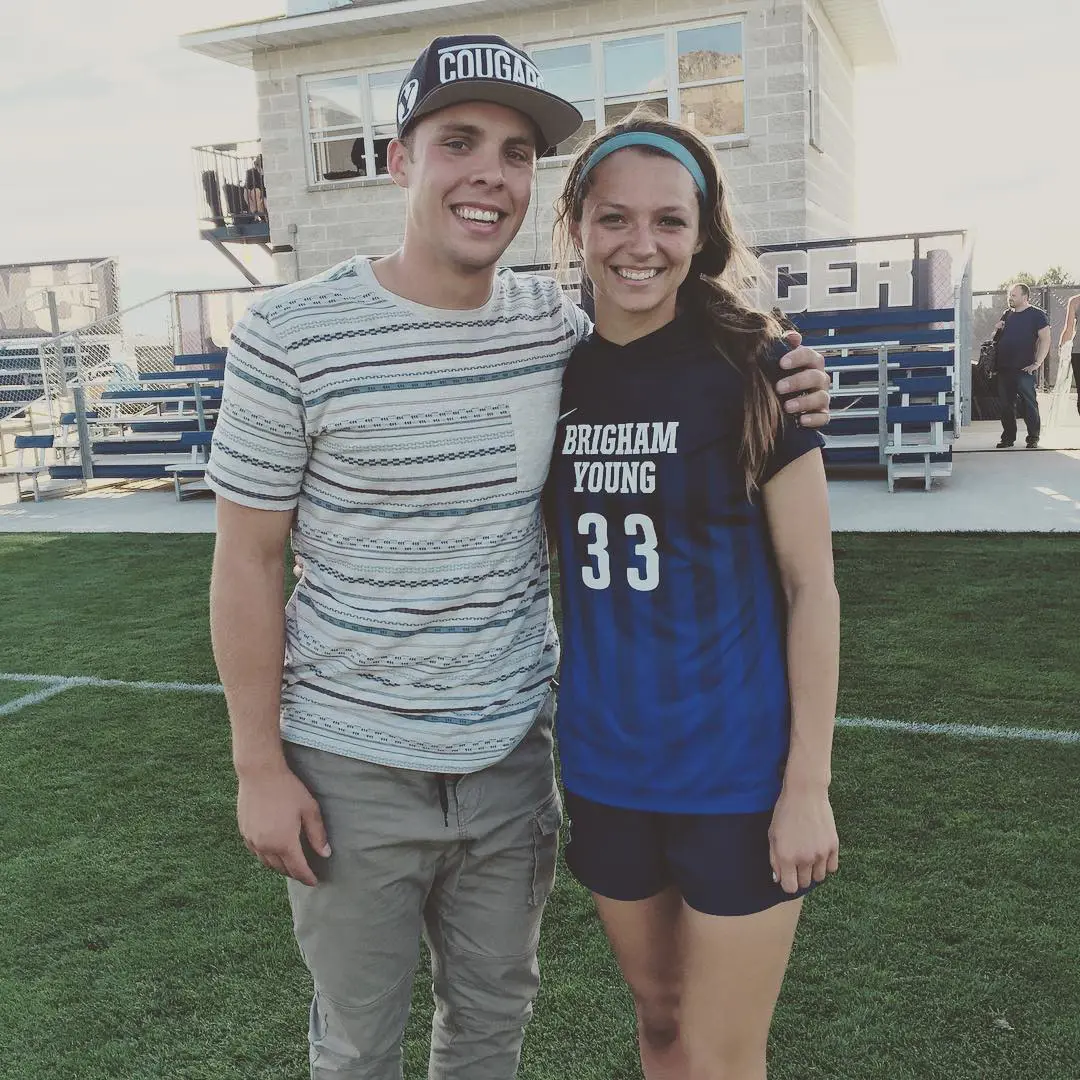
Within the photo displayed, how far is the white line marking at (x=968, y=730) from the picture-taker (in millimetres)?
4086

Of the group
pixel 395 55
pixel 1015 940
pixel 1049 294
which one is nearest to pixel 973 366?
pixel 1049 294

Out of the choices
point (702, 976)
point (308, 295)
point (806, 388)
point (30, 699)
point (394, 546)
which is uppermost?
point (308, 295)

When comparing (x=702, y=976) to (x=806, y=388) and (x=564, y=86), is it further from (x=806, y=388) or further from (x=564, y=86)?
(x=564, y=86)

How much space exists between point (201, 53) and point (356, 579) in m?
15.2

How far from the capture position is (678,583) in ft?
5.54

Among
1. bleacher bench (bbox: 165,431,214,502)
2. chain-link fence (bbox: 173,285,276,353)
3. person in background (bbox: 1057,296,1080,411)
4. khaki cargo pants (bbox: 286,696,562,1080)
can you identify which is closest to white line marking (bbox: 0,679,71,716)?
khaki cargo pants (bbox: 286,696,562,1080)

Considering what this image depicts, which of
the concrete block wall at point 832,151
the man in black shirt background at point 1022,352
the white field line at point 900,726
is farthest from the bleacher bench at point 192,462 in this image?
the man in black shirt background at point 1022,352

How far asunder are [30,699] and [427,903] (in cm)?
393

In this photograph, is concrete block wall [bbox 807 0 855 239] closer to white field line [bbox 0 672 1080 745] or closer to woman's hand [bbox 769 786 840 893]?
white field line [bbox 0 672 1080 745]

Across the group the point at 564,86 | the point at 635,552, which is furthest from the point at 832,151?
the point at 635,552

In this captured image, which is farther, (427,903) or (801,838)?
(427,903)

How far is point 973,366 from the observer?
53.4 ft

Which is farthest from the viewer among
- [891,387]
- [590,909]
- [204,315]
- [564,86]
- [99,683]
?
[204,315]

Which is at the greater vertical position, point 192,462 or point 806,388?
point 806,388
